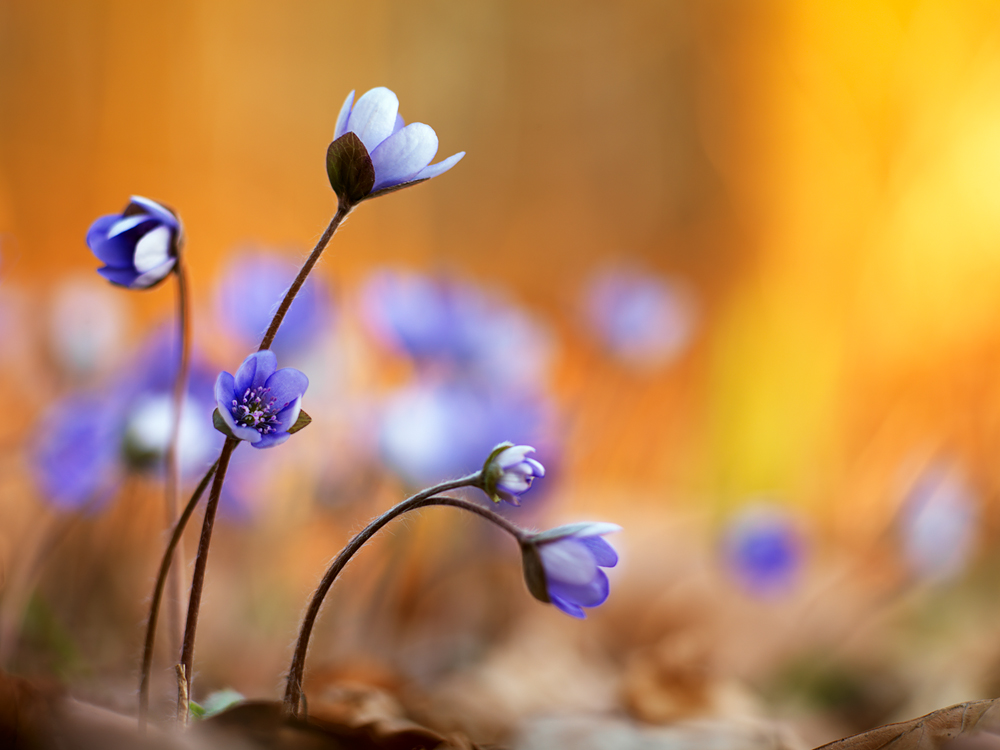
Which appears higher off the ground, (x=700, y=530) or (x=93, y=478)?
(x=700, y=530)

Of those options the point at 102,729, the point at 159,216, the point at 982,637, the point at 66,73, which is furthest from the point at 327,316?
the point at 66,73

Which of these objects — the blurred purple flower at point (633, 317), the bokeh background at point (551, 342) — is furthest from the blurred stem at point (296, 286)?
the blurred purple flower at point (633, 317)

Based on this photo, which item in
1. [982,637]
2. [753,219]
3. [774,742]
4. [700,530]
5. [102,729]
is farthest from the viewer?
[753,219]

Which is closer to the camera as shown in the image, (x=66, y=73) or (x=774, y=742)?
(x=774, y=742)

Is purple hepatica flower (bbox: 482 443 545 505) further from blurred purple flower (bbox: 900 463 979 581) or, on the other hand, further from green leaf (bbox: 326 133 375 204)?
blurred purple flower (bbox: 900 463 979 581)

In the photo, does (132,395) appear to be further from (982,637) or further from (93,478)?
(982,637)

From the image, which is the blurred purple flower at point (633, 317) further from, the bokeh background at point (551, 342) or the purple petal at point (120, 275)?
the purple petal at point (120, 275)

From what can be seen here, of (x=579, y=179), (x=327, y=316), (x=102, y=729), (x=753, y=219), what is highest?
(x=579, y=179)

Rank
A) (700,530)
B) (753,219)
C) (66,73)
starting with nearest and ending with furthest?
(700,530)
(66,73)
(753,219)
